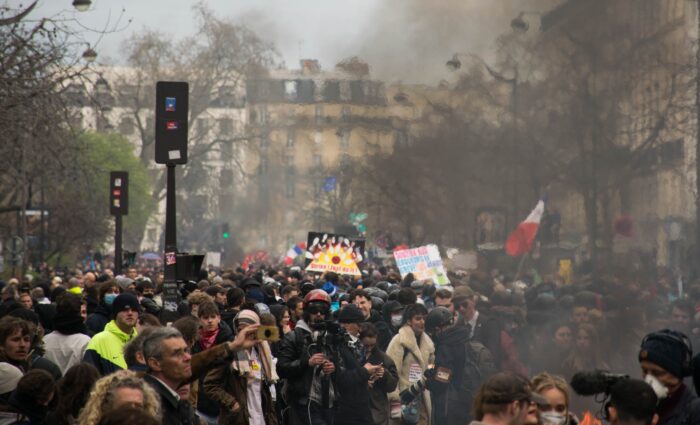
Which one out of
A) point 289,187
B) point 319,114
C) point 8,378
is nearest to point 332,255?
point 8,378

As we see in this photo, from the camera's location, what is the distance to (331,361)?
10766mm

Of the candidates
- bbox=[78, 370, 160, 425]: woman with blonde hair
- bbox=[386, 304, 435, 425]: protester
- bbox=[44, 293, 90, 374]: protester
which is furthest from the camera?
bbox=[386, 304, 435, 425]: protester

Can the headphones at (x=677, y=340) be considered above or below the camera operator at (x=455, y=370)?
above

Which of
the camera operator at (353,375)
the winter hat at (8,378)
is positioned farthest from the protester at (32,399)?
the camera operator at (353,375)

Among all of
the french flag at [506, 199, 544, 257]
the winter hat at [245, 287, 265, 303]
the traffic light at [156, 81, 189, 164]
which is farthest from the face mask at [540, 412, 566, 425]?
the french flag at [506, 199, 544, 257]

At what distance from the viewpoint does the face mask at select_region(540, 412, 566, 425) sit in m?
6.06

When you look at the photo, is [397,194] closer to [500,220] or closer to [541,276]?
[500,220]

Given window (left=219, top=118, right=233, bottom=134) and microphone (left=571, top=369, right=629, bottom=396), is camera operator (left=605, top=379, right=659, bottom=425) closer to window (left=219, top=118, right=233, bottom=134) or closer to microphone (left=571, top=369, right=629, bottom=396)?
microphone (left=571, top=369, right=629, bottom=396)

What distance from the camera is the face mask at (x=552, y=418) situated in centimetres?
606

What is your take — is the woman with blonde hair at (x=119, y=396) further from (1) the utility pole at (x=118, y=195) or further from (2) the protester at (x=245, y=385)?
(1) the utility pole at (x=118, y=195)

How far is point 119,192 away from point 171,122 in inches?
485

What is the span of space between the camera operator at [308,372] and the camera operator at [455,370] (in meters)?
1.58

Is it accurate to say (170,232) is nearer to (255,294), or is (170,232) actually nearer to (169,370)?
(255,294)

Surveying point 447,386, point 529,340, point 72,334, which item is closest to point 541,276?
point 529,340
